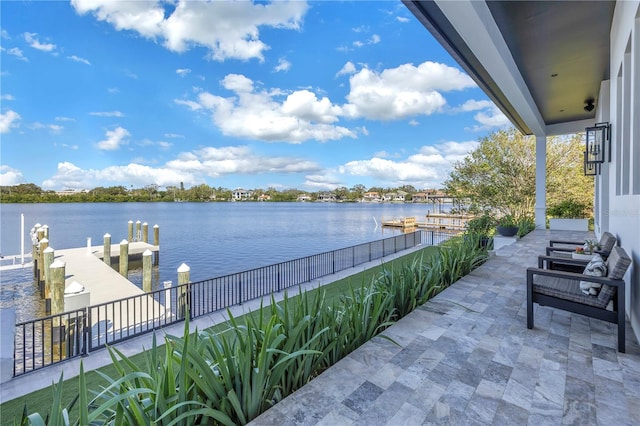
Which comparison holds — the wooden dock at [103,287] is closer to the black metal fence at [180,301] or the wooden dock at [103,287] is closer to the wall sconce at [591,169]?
the black metal fence at [180,301]

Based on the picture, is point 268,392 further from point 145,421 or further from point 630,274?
point 630,274

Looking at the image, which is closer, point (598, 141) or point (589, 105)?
point (598, 141)

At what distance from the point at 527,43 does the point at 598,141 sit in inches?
86.7

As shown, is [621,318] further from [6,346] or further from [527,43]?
[6,346]

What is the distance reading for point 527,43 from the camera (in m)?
4.71

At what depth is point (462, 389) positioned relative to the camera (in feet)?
5.95

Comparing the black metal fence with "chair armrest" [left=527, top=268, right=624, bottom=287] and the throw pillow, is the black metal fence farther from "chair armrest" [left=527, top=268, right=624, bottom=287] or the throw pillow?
the throw pillow

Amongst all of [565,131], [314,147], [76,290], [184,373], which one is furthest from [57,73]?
[314,147]

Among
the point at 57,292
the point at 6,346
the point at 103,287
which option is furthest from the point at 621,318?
the point at 103,287

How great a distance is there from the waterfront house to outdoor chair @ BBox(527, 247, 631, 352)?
39cm

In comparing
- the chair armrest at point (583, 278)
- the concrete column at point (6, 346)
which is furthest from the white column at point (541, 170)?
the concrete column at point (6, 346)

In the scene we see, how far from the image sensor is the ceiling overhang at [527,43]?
353 cm

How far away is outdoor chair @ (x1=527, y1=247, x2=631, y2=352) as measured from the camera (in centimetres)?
227

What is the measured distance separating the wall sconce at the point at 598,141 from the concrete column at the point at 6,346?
9035 millimetres
